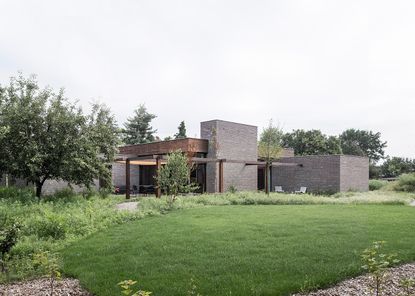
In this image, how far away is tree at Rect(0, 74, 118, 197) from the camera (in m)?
14.1

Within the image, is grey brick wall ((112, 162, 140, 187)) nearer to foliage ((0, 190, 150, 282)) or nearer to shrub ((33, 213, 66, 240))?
foliage ((0, 190, 150, 282))

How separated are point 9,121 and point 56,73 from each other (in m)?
3.34

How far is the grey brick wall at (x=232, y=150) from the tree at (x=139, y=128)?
22722 millimetres

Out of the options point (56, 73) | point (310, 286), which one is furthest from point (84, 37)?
point (310, 286)

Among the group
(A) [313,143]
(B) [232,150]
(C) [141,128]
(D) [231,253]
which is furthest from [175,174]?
(A) [313,143]

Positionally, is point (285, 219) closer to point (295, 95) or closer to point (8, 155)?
point (295, 95)

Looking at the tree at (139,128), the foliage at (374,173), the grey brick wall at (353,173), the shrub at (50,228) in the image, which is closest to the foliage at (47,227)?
the shrub at (50,228)

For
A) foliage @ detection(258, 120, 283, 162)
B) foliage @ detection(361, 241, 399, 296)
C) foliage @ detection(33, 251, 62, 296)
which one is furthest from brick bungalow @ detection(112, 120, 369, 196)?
foliage @ detection(361, 241, 399, 296)

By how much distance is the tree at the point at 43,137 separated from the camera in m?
14.1

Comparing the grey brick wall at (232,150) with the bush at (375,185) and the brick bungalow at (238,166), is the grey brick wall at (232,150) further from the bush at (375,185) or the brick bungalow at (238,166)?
the bush at (375,185)

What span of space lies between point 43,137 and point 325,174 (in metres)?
18.9

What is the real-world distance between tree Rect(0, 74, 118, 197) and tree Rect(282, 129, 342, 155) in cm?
3963

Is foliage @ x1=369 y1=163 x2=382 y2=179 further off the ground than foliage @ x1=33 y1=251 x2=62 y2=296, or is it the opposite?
foliage @ x1=369 y1=163 x2=382 y2=179

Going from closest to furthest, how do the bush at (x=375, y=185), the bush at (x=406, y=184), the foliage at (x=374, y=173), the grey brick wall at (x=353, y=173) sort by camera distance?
1. the bush at (x=406, y=184)
2. the grey brick wall at (x=353, y=173)
3. the bush at (x=375, y=185)
4. the foliage at (x=374, y=173)
